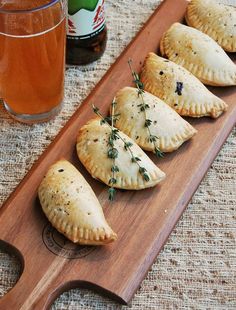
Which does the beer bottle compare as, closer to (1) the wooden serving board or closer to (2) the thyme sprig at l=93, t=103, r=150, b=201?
(1) the wooden serving board

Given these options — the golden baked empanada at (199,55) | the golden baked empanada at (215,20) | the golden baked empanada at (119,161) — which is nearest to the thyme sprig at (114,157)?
the golden baked empanada at (119,161)

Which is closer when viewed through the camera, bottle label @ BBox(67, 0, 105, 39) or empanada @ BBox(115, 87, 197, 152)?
empanada @ BBox(115, 87, 197, 152)

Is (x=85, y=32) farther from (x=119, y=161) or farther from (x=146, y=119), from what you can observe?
(x=119, y=161)

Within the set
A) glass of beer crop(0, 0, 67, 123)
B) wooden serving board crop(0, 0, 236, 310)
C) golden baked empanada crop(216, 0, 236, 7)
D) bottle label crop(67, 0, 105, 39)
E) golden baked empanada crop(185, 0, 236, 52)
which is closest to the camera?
wooden serving board crop(0, 0, 236, 310)

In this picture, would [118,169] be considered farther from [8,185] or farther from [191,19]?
[191,19]

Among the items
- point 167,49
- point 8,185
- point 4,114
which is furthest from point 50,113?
A: point 167,49

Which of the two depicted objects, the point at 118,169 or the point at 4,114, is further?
the point at 4,114

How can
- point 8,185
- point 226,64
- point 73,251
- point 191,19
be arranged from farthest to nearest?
point 191,19
point 226,64
point 8,185
point 73,251

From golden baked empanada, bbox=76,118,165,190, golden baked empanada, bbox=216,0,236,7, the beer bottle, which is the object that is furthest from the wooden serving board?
golden baked empanada, bbox=216,0,236,7

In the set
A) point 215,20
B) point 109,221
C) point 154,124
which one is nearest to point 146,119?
point 154,124
